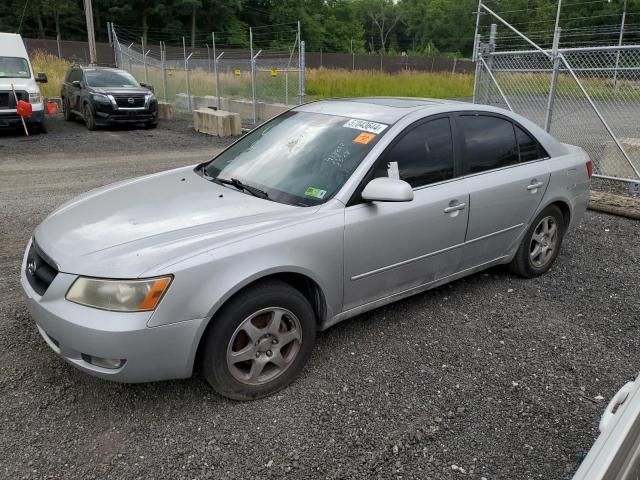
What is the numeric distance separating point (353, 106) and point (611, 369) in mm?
2503

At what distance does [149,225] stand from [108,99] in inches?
498

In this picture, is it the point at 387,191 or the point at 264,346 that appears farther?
the point at 387,191

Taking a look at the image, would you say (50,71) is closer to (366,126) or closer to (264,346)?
(366,126)

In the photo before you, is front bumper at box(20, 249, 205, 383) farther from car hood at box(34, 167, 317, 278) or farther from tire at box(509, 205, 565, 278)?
tire at box(509, 205, 565, 278)

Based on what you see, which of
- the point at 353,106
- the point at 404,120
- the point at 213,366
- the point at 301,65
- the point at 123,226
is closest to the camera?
the point at 213,366

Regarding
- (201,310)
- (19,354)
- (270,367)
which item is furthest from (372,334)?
(19,354)

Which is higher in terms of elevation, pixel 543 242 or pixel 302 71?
pixel 302 71

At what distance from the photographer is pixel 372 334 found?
12.4ft

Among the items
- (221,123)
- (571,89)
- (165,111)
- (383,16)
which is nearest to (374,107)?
(571,89)

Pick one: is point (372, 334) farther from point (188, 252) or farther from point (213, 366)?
point (188, 252)

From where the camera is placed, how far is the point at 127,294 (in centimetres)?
263

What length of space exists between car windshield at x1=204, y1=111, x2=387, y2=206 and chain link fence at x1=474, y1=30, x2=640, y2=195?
472cm

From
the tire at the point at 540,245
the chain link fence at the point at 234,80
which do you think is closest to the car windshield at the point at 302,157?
the tire at the point at 540,245

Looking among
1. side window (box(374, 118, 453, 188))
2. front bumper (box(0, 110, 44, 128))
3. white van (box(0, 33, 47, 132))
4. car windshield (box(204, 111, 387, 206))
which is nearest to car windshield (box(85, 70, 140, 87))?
white van (box(0, 33, 47, 132))
